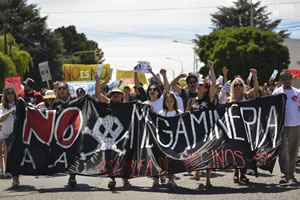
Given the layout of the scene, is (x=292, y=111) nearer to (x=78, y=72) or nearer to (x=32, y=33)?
(x=78, y=72)

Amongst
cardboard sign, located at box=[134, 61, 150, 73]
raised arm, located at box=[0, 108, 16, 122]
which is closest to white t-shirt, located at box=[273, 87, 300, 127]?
cardboard sign, located at box=[134, 61, 150, 73]

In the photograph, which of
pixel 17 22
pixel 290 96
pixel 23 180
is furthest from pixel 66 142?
pixel 17 22

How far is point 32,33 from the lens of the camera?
69938mm

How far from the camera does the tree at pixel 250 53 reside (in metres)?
49.2

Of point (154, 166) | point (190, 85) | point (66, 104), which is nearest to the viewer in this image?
point (154, 166)

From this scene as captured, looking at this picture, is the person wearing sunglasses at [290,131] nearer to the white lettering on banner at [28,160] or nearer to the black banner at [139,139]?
the black banner at [139,139]

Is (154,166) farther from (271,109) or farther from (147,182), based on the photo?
(271,109)

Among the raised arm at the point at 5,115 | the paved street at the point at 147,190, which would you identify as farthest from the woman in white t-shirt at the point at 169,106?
the raised arm at the point at 5,115

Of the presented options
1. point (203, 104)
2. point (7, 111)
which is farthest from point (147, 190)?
point (7, 111)

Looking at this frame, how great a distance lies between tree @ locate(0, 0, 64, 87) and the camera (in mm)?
69000

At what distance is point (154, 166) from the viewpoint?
27.8 feet

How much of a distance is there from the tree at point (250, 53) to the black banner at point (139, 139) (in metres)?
40.5

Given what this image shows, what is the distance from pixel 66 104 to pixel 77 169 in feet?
3.73

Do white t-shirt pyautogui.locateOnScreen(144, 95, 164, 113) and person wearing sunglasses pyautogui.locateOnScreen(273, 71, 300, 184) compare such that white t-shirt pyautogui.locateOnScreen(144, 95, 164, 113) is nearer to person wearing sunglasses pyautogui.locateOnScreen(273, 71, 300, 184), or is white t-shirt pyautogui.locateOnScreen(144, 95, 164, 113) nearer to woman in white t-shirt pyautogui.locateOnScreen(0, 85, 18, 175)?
person wearing sunglasses pyautogui.locateOnScreen(273, 71, 300, 184)
